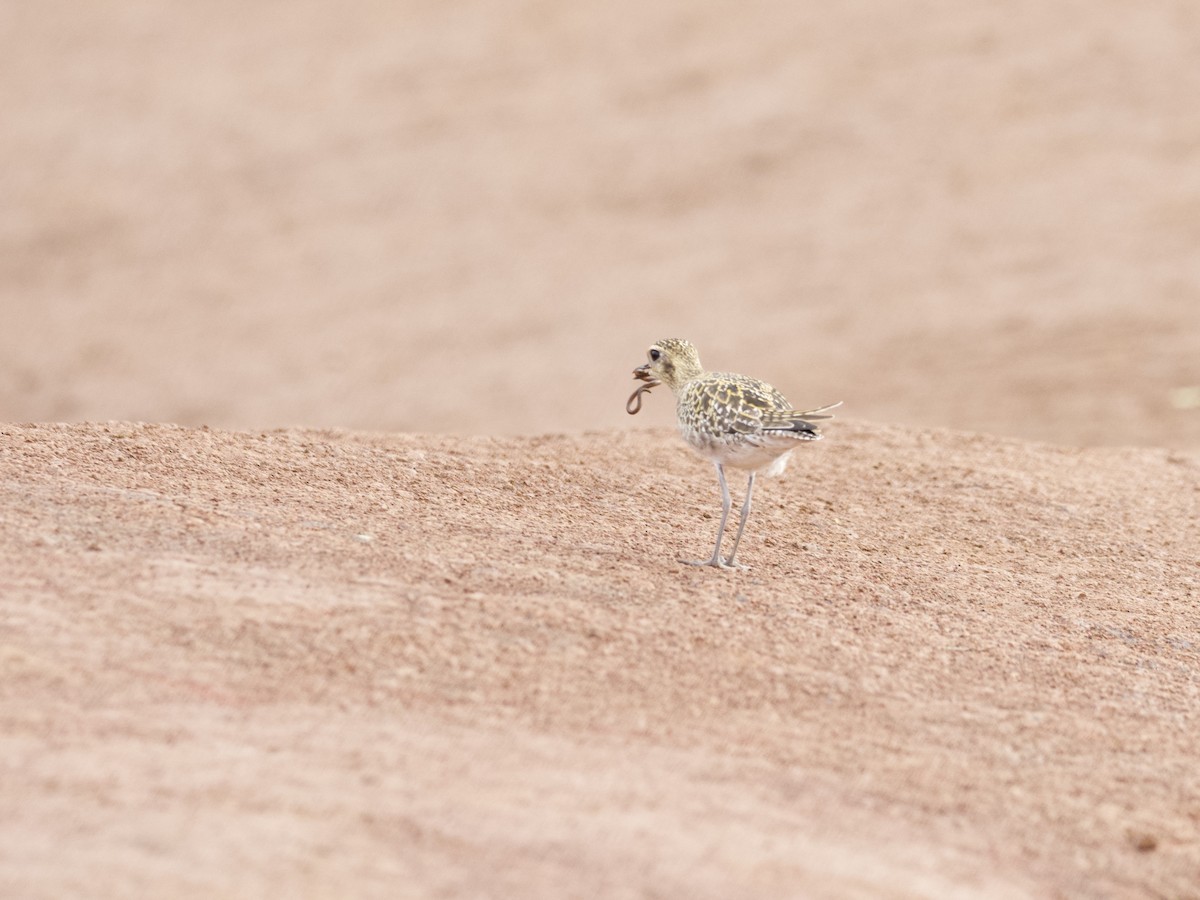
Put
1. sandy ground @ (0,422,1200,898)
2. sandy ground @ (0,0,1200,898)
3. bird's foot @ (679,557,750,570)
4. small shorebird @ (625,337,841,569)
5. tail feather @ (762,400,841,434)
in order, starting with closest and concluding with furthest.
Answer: sandy ground @ (0,422,1200,898)
sandy ground @ (0,0,1200,898)
tail feather @ (762,400,841,434)
small shorebird @ (625,337,841,569)
bird's foot @ (679,557,750,570)

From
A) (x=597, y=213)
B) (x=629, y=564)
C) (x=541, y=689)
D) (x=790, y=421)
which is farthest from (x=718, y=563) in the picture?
(x=597, y=213)

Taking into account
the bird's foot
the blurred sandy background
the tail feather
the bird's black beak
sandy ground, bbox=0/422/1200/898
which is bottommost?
sandy ground, bbox=0/422/1200/898

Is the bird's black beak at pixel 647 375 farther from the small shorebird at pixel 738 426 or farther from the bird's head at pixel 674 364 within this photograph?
the small shorebird at pixel 738 426

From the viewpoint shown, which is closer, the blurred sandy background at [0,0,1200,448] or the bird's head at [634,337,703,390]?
the bird's head at [634,337,703,390]

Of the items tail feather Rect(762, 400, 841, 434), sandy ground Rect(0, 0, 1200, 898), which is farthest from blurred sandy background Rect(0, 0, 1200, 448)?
tail feather Rect(762, 400, 841, 434)

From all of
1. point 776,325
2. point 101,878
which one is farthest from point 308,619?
point 776,325

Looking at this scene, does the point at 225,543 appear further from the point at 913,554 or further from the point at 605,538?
the point at 913,554

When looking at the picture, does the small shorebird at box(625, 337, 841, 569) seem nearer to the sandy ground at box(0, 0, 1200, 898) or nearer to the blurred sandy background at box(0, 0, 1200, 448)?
the sandy ground at box(0, 0, 1200, 898)
